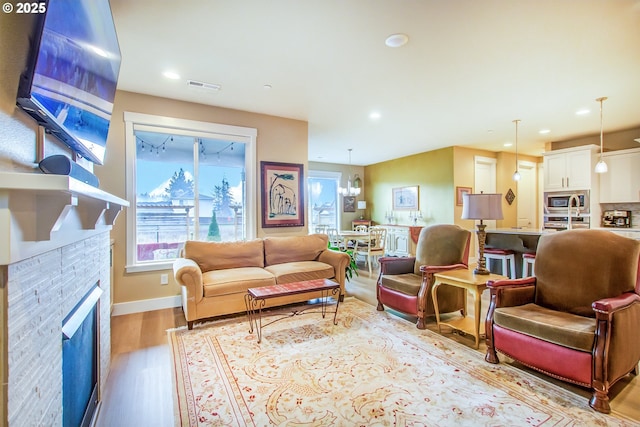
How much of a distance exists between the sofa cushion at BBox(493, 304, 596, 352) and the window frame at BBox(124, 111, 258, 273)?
328cm

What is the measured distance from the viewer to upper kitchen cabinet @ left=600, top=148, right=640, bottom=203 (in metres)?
5.12

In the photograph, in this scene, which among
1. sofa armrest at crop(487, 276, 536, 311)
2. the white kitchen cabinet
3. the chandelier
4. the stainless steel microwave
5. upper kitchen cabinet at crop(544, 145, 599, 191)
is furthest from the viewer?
the chandelier

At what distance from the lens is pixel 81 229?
1417 millimetres

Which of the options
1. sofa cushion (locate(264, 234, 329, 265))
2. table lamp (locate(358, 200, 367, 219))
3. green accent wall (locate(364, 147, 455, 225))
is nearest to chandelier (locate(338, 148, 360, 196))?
table lamp (locate(358, 200, 367, 219))

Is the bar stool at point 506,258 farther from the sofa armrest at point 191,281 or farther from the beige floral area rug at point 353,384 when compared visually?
the sofa armrest at point 191,281

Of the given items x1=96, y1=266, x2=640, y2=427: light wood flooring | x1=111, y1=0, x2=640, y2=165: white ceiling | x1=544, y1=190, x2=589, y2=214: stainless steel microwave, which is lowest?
x1=96, y1=266, x2=640, y2=427: light wood flooring

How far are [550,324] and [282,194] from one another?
11.7 feet

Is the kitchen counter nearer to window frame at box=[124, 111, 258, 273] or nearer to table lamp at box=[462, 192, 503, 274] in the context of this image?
table lamp at box=[462, 192, 503, 274]

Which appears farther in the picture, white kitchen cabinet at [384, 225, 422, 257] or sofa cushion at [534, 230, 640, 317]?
white kitchen cabinet at [384, 225, 422, 257]

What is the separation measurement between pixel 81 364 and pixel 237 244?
96.3 inches

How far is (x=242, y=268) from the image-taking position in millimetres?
3830

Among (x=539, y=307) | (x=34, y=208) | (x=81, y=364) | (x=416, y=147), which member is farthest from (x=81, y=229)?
(x=416, y=147)

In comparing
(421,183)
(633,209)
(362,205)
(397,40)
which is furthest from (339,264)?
(633,209)

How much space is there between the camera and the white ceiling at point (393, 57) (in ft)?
7.24
